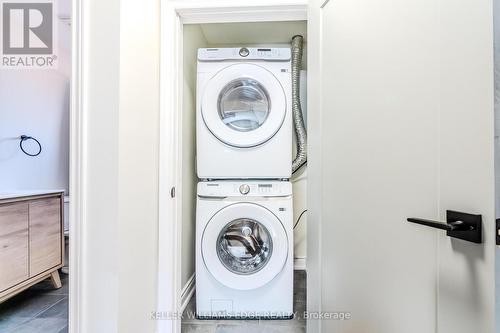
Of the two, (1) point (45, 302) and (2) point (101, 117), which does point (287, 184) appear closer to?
(2) point (101, 117)

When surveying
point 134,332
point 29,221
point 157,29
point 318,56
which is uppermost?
point 157,29

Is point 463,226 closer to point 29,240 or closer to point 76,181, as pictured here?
point 76,181

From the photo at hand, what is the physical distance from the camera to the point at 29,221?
1.76 meters

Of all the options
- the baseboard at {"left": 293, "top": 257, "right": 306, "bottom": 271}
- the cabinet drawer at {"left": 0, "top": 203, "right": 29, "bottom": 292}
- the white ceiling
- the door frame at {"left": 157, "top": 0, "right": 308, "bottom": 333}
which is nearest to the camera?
the door frame at {"left": 157, "top": 0, "right": 308, "bottom": 333}

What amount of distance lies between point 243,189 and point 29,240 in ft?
4.65

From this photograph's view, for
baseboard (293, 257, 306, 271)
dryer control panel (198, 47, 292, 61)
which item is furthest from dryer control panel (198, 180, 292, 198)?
baseboard (293, 257, 306, 271)

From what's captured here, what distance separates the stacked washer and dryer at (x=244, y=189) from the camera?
1.70 meters

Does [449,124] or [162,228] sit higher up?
[449,124]

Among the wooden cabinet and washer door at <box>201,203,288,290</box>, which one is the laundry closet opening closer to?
washer door at <box>201,203,288,290</box>

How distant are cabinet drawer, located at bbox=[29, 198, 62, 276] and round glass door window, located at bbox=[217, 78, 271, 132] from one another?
54.5 inches

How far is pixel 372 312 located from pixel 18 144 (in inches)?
118

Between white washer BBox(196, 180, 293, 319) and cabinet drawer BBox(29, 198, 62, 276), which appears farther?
cabinet drawer BBox(29, 198, 62, 276)

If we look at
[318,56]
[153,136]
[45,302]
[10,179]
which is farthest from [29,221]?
[318,56]

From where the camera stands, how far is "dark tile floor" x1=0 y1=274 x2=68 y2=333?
1.61 metres
